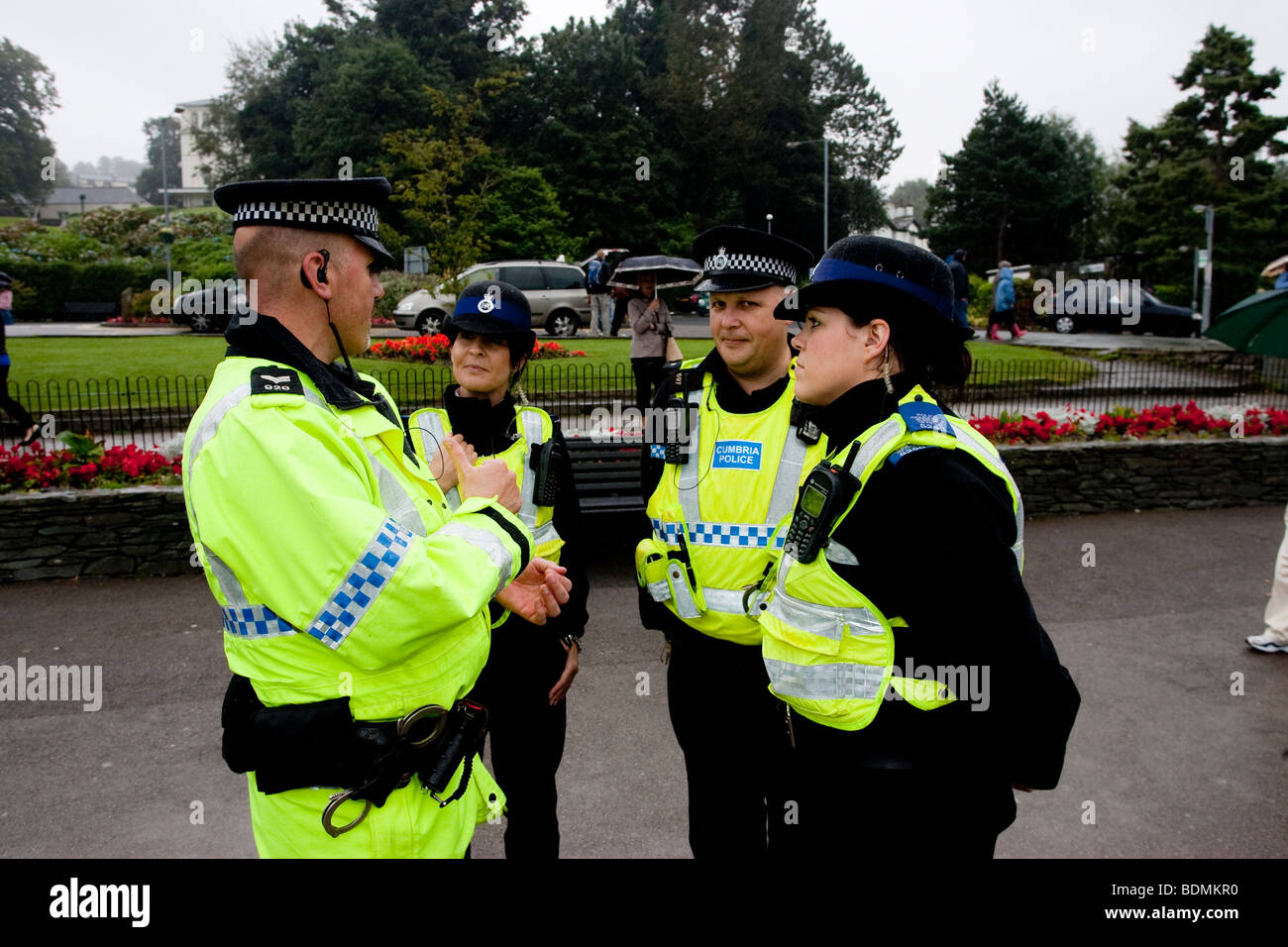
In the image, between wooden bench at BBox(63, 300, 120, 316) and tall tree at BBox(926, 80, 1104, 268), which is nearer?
wooden bench at BBox(63, 300, 120, 316)

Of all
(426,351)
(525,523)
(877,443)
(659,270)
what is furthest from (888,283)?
(426,351)

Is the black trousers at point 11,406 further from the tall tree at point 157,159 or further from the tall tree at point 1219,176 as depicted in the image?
the tall tree at point 157,159

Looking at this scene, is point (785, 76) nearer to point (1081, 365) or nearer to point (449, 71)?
point (449, 71)

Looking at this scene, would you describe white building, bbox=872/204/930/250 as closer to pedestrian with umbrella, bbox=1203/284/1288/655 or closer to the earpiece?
pedestrian with umbrella, bbox=1203/284/1288/655

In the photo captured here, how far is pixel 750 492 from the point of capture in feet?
9.59

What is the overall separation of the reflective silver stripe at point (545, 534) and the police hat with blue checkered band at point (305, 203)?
1314mm

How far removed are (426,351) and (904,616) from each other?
1357 cm

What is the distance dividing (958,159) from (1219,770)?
4261 centimetres

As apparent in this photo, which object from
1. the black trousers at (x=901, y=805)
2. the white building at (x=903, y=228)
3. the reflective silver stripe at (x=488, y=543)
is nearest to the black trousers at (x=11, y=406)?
the reflective silver stripe at (x=488, y=543)

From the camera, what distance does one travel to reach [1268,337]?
17.6ft

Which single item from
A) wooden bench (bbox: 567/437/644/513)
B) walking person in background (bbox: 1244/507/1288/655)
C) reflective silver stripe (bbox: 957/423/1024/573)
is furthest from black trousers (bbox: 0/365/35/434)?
walking person in background (bbox: 1244/507/1288/655)

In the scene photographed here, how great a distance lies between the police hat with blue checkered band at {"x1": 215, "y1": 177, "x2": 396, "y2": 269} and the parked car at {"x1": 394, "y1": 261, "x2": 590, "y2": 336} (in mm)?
17448

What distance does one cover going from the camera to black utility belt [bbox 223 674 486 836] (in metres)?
1.78

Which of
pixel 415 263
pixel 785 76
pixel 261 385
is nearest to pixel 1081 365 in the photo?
pixel 261 385
